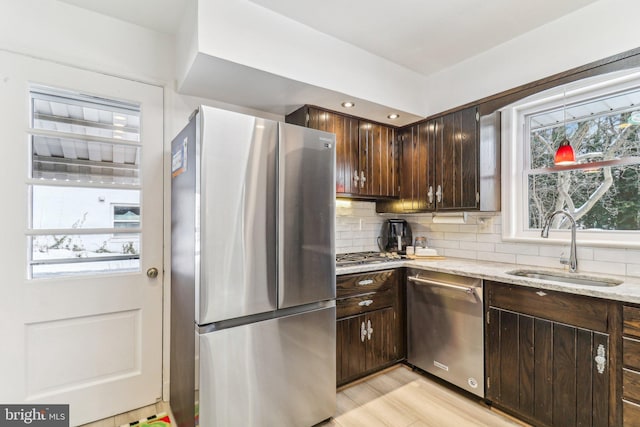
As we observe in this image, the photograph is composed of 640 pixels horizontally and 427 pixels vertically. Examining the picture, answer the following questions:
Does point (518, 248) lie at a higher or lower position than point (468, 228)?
lower

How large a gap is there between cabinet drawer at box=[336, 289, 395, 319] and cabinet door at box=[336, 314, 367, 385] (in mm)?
52

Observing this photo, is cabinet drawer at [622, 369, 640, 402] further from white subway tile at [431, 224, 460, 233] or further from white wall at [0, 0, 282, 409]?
white wall at [0, 0, 282, 409]

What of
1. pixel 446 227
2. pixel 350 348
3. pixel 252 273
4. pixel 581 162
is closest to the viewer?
pixel 252 273

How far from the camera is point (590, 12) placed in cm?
184

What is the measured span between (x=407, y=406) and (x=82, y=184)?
2.60 m

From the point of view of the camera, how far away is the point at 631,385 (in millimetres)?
1450

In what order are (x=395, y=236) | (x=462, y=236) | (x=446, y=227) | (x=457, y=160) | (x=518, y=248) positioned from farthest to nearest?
(x=395, y=236) < (x=446, y=227) < (x=462, y=236) < (x=457, y=160) < (x=518, y=248)

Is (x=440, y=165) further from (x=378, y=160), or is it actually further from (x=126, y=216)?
(x=126, y=216)

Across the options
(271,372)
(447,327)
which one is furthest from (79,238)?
(447,327)

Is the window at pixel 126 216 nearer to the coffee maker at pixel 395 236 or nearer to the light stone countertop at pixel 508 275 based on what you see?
the light stone countertop at pixel 508 275

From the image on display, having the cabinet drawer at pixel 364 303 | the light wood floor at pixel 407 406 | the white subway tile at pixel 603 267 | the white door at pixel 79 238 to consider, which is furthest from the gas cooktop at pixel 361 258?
the white door at pixel 79 238

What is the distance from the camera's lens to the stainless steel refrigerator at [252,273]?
1475 mm

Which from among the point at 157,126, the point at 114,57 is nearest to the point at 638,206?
the point at 157,126

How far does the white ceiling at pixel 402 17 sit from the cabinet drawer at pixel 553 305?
175 cm
